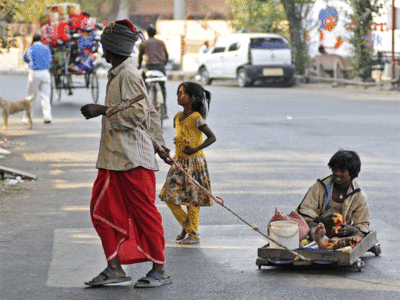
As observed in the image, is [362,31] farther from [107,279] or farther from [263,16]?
[107,279]

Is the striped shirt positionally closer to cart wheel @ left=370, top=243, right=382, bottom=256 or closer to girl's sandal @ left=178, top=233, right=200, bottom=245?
girl's sandal @ left=178, top=233, right=200, bottom=245

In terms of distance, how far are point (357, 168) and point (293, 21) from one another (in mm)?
23804

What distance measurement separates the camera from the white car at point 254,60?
26.1m

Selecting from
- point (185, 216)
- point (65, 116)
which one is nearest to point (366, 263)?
point (185, 216)

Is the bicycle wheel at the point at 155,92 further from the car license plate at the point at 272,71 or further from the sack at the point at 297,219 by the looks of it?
the car license plate at the point at 272,71

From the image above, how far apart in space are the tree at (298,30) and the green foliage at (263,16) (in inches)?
57.2

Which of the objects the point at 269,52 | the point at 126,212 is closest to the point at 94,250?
the point at 126,212

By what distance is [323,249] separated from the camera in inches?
212

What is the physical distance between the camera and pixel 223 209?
764 cm

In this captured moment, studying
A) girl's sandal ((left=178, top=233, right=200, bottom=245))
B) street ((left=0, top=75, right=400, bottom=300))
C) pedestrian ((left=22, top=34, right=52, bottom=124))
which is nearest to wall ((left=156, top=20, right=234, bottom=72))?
street ((left=0, top=75, right=400, bottom=300))

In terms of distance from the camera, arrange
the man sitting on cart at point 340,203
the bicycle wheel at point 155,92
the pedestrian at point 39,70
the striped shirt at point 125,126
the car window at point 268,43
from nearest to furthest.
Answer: the striped shirt at point 125,126 < the man sitting on cart at point 340,203 < the bicycle wheel at point 155,92 < the pedestrian at point 39,70 < the car window at point 268,43

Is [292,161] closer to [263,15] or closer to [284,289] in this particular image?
[284,289]

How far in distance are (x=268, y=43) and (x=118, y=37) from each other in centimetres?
2200

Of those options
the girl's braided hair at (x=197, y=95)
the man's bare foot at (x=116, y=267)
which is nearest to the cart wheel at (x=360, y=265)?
the man's bare foot at (x=116, y=267)
